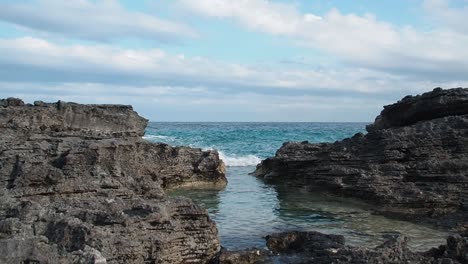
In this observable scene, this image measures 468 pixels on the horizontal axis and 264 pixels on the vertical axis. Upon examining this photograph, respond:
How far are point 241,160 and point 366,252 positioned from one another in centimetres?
3079

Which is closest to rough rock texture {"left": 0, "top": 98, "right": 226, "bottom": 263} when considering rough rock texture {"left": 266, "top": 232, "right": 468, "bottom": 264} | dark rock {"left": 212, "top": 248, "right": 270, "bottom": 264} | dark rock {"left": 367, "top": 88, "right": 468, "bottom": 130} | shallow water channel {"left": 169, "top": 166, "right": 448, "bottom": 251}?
dark rock {"left": 212, "top": 248, "right": 270, "bottom": 264}

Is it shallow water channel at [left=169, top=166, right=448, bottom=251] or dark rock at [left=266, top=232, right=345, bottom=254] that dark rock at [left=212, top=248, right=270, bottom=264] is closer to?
dark rock at [left=266, top=232, right=345, bottom=254]

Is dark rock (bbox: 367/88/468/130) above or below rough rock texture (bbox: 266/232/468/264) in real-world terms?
above

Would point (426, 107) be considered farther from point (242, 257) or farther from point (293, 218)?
point (242, 257)

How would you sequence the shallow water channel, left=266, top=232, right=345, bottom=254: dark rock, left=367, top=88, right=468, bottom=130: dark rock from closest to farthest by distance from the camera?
left=266, top=232, right=345, bottom=254: dark rock, the shallow water channel, left=367, top=88, right=468, bottom=130: dark rock

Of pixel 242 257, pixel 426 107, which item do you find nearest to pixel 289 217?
pixel 242 257

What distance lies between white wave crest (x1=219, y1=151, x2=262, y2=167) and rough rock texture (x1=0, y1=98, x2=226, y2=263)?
18.3m

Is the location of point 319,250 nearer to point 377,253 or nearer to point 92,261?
point 377,253

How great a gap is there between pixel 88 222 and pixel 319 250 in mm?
3872

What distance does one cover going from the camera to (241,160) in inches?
1515

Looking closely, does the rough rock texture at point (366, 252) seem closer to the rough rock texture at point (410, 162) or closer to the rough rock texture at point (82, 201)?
the rough rock texture at point (82, 201)

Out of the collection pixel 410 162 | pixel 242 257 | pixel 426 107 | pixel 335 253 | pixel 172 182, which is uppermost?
pixel 426 107

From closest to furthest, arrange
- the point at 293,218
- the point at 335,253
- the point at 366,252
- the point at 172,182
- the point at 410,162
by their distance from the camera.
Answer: the point at 366,252 → the point at 335,253 → the point at 293,218 → the point at 410,162 → the point at 172,182

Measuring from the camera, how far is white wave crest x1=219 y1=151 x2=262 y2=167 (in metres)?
37.4
